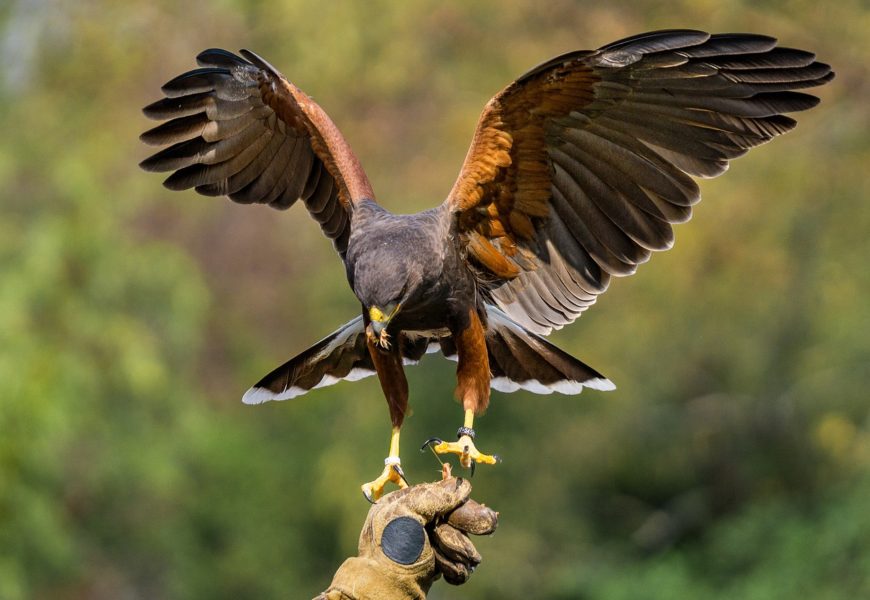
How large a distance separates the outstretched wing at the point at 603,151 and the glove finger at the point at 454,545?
5.66 ft

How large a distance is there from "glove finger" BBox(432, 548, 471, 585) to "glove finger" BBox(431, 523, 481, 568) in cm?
2

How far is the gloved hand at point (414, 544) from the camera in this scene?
579 cm

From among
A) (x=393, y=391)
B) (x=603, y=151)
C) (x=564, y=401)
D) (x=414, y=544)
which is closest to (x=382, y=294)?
(x=393, y=391)

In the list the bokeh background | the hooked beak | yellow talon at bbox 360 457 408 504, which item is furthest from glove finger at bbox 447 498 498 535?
the bokeh background

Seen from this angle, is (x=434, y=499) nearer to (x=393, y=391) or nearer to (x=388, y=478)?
(x=388, y=478)

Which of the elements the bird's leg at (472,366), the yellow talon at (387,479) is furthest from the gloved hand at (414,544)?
the bird's leg at (472,366)

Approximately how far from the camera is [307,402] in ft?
86.8

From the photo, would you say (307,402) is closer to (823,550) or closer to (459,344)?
(823,550)

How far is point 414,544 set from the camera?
5.88m

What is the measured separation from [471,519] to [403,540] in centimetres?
35

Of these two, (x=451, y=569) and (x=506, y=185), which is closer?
(x=451, y=569)

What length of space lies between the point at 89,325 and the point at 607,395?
Answer: 7.17m

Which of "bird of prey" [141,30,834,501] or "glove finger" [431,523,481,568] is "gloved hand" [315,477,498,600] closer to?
"glove finger" [431,523,481,568]

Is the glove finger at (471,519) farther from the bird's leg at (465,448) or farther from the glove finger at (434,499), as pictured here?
the bird's leg at (465,448)
